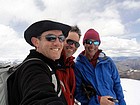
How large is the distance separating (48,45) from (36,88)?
2.25 ft

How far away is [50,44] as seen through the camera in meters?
1.88

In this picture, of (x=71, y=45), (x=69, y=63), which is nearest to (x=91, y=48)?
(x=71, y=45)

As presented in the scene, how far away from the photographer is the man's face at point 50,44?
1.83 m

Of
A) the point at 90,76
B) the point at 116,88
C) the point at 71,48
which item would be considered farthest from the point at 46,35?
the point at 116,88

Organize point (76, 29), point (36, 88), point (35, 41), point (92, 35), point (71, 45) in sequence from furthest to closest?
point (92, 35), point (76, 29), point (71, 45), point (35, 41), point (36, 88)

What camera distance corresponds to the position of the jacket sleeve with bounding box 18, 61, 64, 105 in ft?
3.92

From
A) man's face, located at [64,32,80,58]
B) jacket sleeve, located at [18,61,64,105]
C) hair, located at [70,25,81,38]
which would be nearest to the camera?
jacket sleeve, located at [18,61,64,105]

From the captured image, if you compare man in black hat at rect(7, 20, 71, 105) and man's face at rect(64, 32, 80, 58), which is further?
man's face at rect(64, 32, 80, 58)

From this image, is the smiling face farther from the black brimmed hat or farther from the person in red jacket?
the person in red jacket

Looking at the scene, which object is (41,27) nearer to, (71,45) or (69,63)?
(69,63)

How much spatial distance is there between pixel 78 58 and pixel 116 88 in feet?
2.75

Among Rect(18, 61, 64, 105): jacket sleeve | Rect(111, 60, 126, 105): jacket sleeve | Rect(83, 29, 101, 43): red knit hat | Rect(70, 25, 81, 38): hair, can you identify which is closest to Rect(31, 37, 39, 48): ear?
Rect(18, 61, 64, 105): jacket sleeve

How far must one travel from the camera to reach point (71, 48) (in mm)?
3240

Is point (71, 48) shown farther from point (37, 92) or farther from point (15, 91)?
point (37, 92)
